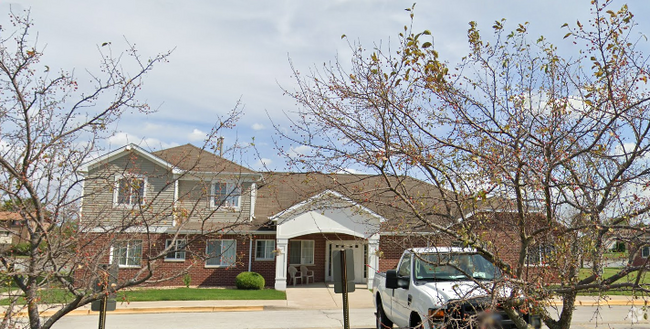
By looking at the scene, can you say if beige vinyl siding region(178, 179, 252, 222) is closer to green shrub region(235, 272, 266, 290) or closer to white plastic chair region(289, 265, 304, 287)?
green shrub region(235, 272, 266, 290)

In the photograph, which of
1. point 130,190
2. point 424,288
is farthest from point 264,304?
point 130,190

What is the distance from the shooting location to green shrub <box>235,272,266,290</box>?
20.7 m

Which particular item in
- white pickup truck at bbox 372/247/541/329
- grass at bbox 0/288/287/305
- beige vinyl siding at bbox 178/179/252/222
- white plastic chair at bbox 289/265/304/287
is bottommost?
grass at bbox 0/288/287/305

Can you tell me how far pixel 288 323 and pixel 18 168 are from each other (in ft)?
30.9

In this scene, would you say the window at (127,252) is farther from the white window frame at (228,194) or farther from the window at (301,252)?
the window at (301,252)

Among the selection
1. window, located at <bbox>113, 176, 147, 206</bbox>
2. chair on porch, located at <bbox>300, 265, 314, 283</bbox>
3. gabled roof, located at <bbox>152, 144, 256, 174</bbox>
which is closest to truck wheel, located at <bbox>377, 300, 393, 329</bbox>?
gabled roof, located at <bbox>152, 144, 256, 174</bbox>

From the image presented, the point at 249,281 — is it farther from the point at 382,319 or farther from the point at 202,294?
the point at 382,319

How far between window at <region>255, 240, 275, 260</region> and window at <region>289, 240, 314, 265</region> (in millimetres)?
1234

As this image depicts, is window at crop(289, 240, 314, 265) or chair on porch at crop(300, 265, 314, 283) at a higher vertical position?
window at crop(289, 240, 314, 265)

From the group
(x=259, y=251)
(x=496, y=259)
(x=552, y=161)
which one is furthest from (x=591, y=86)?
(x=259, y=251)

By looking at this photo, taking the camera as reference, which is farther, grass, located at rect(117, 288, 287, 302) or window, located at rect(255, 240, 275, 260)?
window, located at rect(255, 240, 275, 260)

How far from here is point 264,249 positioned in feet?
75.0

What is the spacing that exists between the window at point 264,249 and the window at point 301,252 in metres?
1.23

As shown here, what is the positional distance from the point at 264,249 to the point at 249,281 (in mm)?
2409
